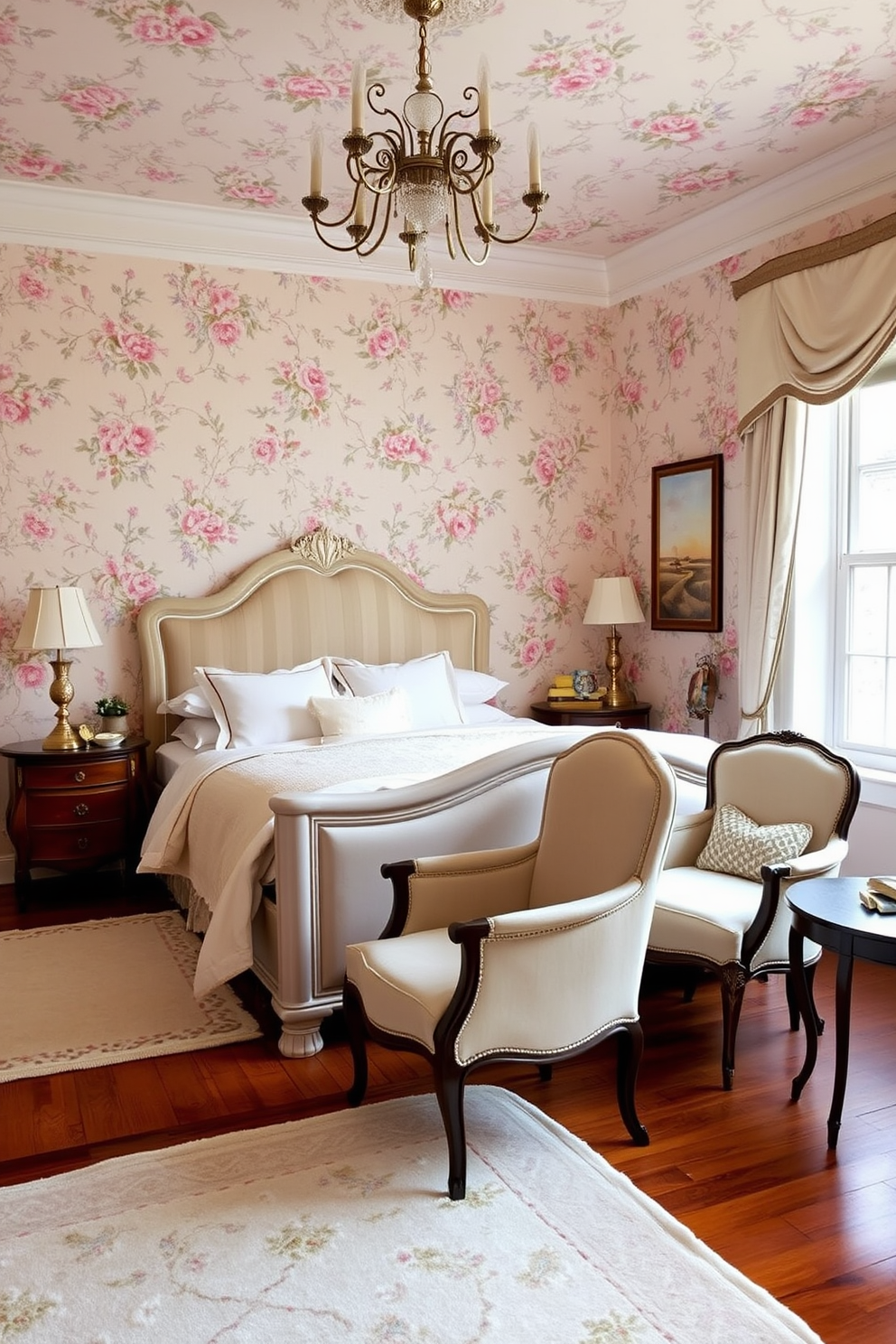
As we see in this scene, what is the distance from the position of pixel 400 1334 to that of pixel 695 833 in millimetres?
1820

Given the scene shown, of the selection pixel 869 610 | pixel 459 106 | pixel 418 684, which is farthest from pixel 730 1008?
pixel 459 106

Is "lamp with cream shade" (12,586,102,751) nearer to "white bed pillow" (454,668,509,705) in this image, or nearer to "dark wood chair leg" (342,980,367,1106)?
"white bed pillow" (454,668,509,705)

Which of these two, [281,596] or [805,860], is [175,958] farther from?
[805,860]

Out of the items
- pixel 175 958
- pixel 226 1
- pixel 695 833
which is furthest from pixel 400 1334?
pixel 226 1

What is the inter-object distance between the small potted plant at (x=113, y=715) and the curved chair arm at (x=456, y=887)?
2.20 metres

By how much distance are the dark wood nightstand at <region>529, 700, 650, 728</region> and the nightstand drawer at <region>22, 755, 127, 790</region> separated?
209cm

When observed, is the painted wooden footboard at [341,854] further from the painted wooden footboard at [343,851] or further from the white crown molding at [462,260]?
the white crown molding at [462,260]

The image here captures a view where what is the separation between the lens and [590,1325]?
1.85 meters

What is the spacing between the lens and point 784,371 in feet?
13.9

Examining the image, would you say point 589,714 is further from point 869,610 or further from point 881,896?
point 881,896

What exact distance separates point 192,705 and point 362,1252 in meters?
2.74

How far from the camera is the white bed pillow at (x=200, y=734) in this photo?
14.2ft

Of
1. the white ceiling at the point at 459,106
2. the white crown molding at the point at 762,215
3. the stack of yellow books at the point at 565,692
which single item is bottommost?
the stack of yellow books at the point at 565,692

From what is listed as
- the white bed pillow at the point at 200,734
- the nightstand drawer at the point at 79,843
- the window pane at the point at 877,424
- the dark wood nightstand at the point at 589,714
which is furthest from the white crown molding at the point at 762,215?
the nightstand drawer at the point at 79,843
